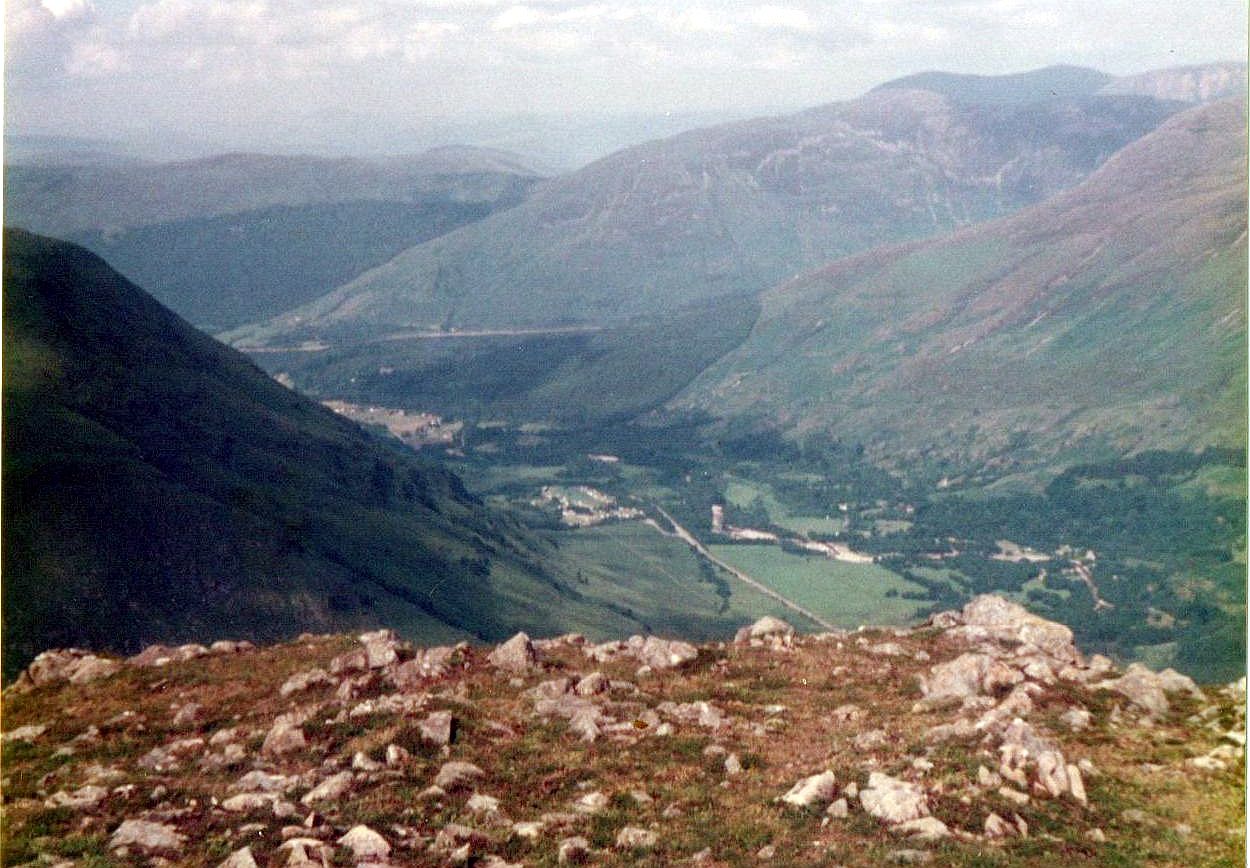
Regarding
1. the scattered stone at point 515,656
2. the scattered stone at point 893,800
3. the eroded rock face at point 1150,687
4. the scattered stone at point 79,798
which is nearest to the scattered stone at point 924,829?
the scattered stone at point 893,800

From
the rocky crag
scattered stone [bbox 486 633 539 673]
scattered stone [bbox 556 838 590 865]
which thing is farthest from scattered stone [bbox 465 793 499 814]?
scattered stone [bbox 486 633 539 673]

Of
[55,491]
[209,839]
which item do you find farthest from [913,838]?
[55,491]

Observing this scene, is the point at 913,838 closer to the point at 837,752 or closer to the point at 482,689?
the point at 837,752

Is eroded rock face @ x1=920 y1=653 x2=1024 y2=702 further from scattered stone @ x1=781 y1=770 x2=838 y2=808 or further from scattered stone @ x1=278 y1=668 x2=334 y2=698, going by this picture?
scattered stone @ x1=278 y1=668 x2=334 y2=698

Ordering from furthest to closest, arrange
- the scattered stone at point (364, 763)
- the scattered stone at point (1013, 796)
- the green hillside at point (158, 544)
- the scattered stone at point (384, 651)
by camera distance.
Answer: the green hillside at point (158, 544), the scattered stone at point (384, 651), the scattered stone at point (364, 763), the scattered stone at point (1013, 796)

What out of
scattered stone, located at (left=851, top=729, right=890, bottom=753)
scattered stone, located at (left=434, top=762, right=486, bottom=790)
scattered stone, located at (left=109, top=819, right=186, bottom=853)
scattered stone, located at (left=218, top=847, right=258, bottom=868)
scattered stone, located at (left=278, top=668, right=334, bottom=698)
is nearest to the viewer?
scattered stone, located at (left=218, top=847, right=258, bottom=868)

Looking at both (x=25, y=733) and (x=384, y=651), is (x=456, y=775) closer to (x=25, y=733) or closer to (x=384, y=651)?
(x=384, y=651)

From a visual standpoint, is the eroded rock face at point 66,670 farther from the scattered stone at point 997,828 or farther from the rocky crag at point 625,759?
the scattered stone at point 997,828
